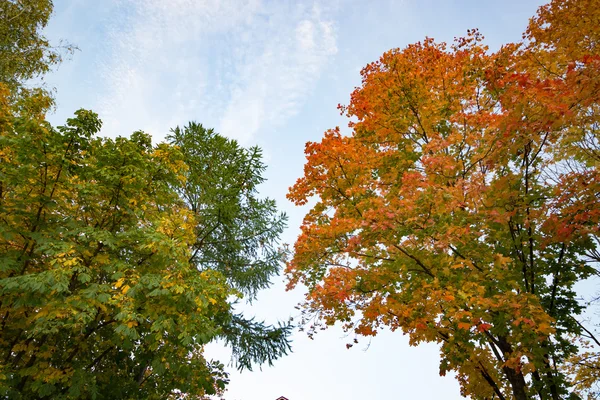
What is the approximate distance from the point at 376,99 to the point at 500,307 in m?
5.15

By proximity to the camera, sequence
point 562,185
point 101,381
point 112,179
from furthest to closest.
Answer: point 101,381 < point 112,179 < point 562,185

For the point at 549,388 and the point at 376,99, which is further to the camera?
the point at 376,99

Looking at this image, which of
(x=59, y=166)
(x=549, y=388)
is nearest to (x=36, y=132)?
(x=59, y=166)

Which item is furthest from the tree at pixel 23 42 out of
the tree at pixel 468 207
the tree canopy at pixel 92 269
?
the tree at pixel 468 207

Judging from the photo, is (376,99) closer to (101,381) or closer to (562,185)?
(562,185)

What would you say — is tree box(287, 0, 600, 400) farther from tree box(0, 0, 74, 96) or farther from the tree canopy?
tree box(0, 0, 74, 96)

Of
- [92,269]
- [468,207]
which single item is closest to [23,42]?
[92,269]

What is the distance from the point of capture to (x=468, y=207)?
5480 millimetres

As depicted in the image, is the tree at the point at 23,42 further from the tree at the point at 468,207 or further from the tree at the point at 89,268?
the tree at the point at 468,207

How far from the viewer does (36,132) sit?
608cm

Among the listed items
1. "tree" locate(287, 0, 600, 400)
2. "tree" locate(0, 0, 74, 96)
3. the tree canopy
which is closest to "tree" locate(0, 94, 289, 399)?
the tree canopy

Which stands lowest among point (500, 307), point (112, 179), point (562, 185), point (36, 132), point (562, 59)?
point (500, 307)

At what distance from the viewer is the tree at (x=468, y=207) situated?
4.86 meters

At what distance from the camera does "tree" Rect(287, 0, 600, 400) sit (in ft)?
15.9
